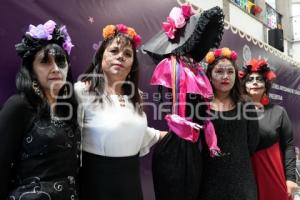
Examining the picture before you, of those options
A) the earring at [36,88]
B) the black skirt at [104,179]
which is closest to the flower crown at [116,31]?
the earring at [36,88]

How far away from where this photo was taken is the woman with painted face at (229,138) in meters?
1.73

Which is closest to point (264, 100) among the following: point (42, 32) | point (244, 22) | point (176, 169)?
point (176, 169)

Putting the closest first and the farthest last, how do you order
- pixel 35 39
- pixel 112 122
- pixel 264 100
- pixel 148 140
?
pixel 35 39 → pixel 112 122 → pixel 148 140 → pixel 264 100

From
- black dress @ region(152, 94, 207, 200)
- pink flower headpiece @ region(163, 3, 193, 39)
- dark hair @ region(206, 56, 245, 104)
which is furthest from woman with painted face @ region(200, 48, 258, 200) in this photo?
pink flower headpiece @ region(163, 3, 193, 39)

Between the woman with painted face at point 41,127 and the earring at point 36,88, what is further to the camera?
the earring at point 36,88

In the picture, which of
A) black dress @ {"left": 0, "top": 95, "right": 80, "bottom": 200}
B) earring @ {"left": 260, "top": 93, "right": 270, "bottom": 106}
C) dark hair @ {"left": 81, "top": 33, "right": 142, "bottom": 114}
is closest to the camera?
black dress @ {"left": 0, "top": 95, "right": 80, "bottom": 200}

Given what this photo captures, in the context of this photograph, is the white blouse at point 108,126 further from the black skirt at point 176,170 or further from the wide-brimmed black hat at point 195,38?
the wide-brimmed black hat at point 195,38

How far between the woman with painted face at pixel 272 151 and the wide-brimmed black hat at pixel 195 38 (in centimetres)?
81

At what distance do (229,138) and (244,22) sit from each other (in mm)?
3966

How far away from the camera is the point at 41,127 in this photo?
4.19ft

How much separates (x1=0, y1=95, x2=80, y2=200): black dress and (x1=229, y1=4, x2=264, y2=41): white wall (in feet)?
13.3

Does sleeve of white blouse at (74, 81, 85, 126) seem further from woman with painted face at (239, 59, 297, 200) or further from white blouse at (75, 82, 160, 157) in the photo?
woman with painted face at (239, 59, 297, 200)

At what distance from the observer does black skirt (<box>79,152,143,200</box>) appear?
1462 mm

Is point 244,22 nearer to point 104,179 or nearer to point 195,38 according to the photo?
point 195,38
